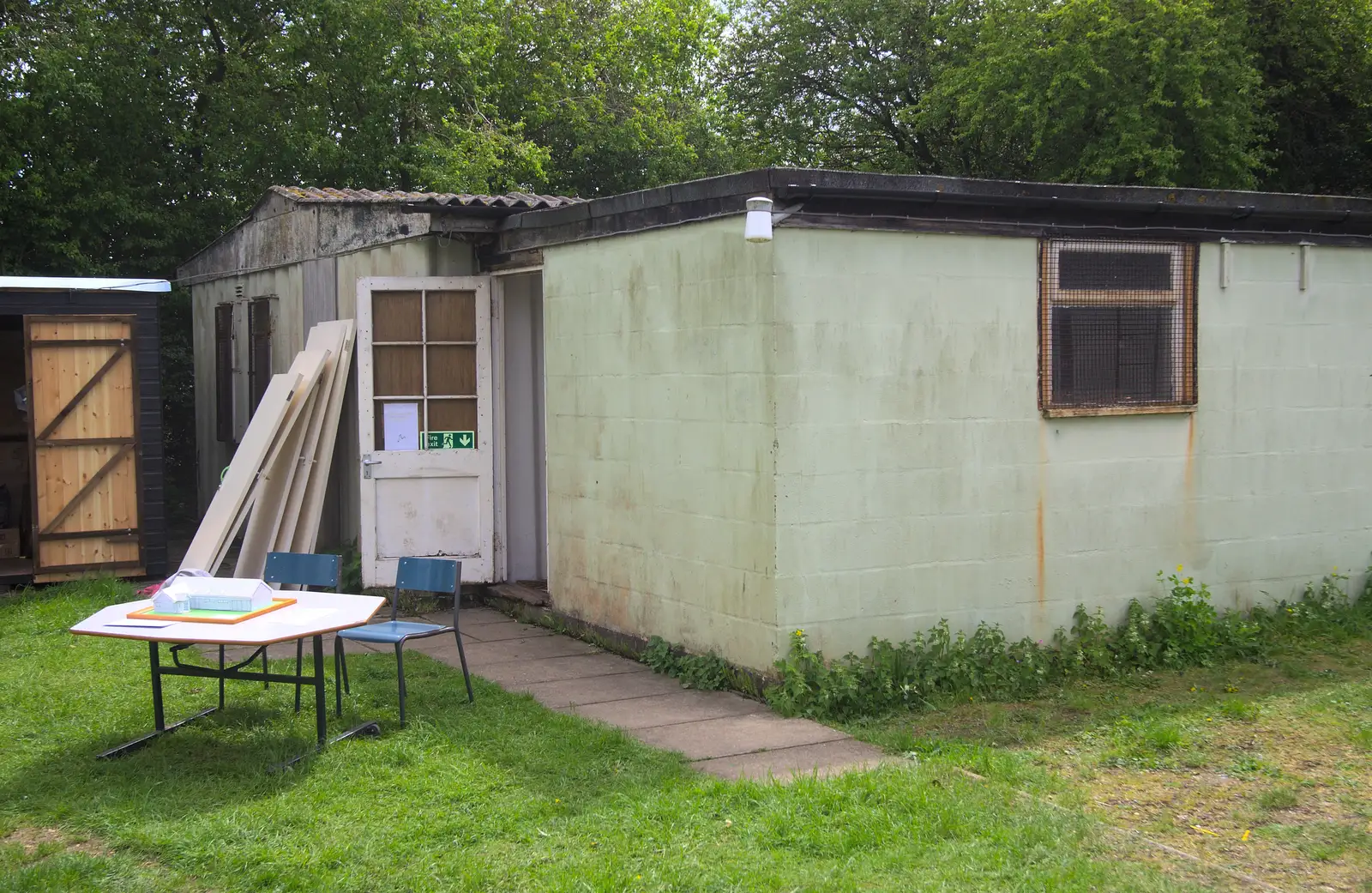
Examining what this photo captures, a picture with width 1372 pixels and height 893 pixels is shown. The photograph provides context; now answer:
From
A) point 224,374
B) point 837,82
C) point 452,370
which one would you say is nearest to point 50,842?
point 452,370

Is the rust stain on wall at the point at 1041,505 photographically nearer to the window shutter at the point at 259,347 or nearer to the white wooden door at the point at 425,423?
the white wooden door at the point at 425,423

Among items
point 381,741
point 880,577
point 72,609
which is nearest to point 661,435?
point 880,577

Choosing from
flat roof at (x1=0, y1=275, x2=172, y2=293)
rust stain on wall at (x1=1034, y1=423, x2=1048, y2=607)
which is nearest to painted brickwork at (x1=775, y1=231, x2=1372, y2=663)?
rust stain on wall at (x1=1034, y1=423, x2=1048, y2=607)

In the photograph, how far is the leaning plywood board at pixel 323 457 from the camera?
962 centimetres

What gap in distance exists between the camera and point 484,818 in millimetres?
4828

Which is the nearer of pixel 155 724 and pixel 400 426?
pixel 155 724

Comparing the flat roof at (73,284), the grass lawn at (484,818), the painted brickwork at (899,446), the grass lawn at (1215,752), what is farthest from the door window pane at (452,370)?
the grass lawn at (1215,752)

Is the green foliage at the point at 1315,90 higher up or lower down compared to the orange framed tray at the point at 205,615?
higher up

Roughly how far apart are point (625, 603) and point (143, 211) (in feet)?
38.5

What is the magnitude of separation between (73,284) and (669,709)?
248 inches

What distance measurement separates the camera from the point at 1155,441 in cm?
755

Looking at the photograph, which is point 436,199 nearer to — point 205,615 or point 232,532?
point 232,532

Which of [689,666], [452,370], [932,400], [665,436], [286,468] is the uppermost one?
[452,370]

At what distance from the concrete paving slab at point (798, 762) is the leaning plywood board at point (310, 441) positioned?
504 cm
